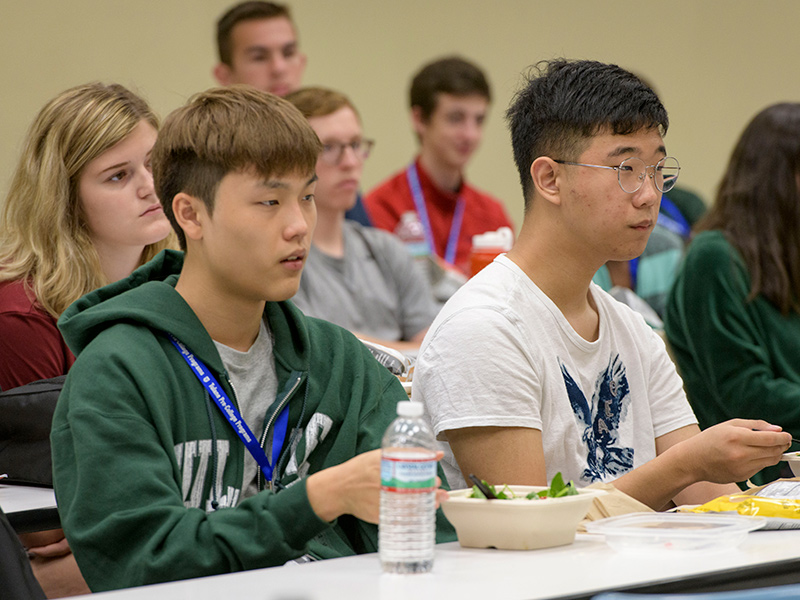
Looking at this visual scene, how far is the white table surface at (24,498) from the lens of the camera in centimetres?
175

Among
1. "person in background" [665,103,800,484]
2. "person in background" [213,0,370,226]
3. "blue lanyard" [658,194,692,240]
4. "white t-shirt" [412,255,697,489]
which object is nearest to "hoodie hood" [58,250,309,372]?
"white t-shirt" [412,255,697,489]

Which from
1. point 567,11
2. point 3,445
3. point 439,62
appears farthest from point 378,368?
point 567,11

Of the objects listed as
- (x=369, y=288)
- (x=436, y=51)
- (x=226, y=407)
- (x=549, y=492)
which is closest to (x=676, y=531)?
(x=549, y=492)

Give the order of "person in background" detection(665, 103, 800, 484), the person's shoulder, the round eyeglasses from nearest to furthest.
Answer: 1. the round eyeglasses
2. "person in background" detection(665, 103, 800, 484)
3. the person's shoulder

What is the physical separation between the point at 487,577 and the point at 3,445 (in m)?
1.17

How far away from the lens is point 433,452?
1.23 metres

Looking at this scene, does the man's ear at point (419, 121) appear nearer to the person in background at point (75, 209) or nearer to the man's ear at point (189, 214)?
the person in background at point (75, 209)

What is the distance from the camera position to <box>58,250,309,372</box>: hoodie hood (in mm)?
1511

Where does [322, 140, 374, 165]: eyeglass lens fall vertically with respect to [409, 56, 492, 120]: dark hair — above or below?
below

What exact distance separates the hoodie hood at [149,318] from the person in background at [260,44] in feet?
9.18

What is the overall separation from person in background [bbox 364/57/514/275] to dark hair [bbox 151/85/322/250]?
306 cm

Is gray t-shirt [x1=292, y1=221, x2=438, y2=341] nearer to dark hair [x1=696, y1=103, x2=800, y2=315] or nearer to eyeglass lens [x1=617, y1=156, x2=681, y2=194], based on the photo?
dark hair [x1=696, y1=103, x2=800, y2=315]

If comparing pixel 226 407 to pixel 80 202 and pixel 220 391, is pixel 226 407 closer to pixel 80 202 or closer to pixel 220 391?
pixel 220 391

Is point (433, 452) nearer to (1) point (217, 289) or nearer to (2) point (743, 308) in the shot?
(1) point (217, 289)
